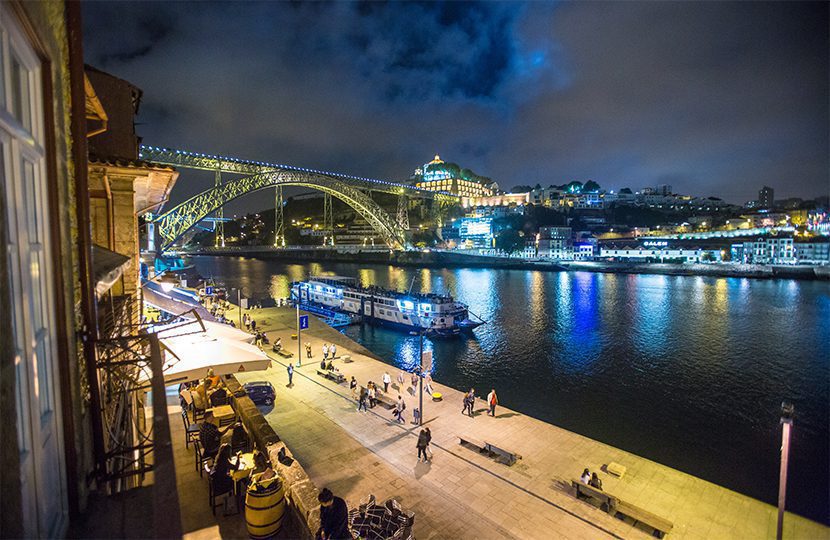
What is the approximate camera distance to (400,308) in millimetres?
32031

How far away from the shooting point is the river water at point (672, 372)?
47.6 feet

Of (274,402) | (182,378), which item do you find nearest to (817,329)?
(274,402)

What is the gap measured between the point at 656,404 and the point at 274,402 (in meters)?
16.7

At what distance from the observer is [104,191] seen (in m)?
6.50

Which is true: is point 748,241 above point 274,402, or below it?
above

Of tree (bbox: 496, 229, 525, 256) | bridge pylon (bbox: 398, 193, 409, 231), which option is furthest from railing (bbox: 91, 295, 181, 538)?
tree (bbox: 496, 229, 525, 256)

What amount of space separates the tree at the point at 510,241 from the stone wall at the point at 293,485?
327ft

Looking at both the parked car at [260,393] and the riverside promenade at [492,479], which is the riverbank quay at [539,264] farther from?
the riverside promenade at [492,479]

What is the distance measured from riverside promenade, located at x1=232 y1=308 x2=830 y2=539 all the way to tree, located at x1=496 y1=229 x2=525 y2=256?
305 ft

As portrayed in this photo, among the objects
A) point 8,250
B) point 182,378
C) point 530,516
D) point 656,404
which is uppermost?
point 8,250

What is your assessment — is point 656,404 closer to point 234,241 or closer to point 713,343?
point 713,343

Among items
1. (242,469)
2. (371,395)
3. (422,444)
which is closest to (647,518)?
(422,444)

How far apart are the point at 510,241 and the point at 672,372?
8263 cm

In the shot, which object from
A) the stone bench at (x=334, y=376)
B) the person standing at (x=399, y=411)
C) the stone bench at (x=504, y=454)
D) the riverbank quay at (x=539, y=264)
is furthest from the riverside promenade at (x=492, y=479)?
the riverbank quay at (x=539, y=264)
